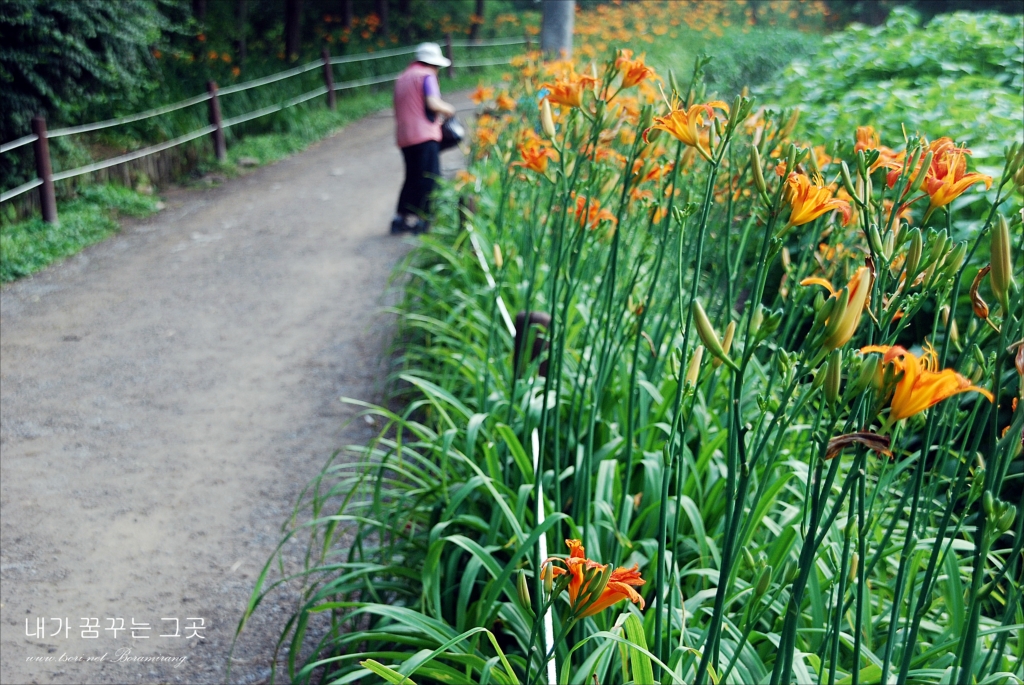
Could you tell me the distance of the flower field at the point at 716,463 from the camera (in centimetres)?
111

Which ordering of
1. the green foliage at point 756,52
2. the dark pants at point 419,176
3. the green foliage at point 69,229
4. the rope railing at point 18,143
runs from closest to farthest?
the green foliage at point 69,229, the rope railing at point 18,143, the dark pants at point 419,176, the green foliage at point 756,52

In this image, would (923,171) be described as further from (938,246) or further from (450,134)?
(450,134)

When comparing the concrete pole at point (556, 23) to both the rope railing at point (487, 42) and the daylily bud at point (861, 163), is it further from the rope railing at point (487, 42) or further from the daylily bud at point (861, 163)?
the rope railing at point (487, 42)

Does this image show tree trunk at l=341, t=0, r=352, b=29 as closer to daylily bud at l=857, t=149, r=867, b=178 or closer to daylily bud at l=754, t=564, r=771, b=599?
daylily bud at l=857, t=149, r=867, b=178

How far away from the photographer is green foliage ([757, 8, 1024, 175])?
177 inches

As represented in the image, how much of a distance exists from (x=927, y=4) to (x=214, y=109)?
12.1 m

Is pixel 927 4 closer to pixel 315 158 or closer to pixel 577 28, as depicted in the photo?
pixel 577 28

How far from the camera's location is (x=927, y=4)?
14539 mm

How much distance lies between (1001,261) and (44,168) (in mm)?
6519

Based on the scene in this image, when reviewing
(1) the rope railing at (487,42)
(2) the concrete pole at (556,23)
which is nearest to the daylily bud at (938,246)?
(2) the concrete pole at (556,23)

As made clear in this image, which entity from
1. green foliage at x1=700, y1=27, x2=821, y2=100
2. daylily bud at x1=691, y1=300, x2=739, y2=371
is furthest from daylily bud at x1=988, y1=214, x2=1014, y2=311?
green foliage at x1=700, y1=27, x2=821, y2=100

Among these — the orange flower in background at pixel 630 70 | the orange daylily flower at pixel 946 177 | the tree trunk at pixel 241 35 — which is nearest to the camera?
the orange daylily flower at pixel 946 177

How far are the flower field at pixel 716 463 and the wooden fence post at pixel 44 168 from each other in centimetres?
393

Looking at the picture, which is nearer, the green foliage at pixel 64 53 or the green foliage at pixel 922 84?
the green foliage at pixel 922 84
